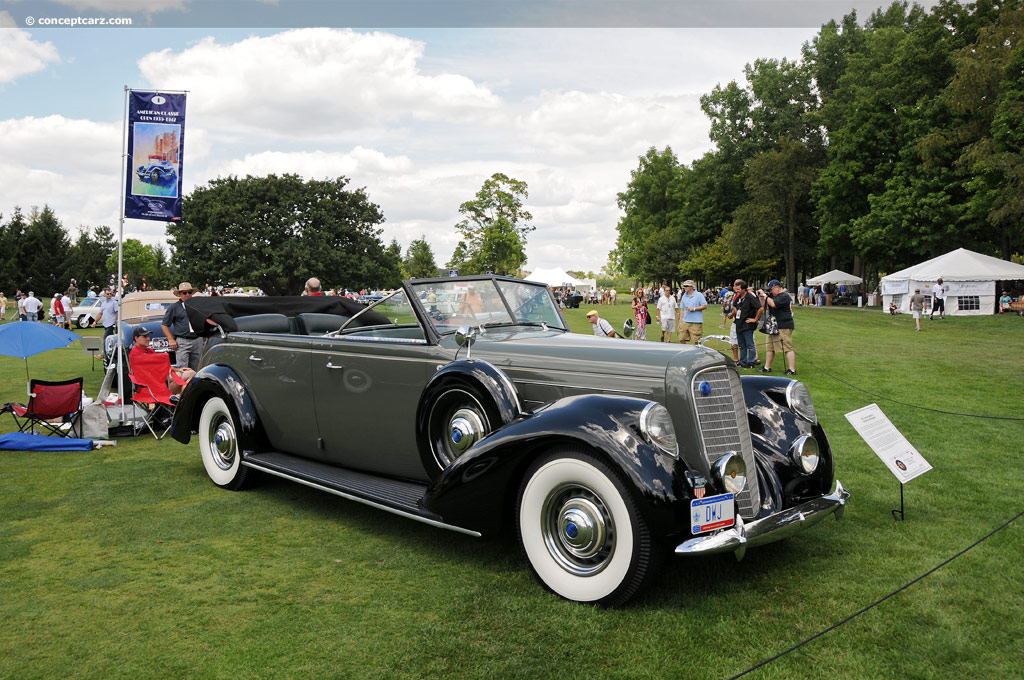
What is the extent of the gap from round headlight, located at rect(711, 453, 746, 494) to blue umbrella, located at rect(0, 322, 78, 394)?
8192 millimetres

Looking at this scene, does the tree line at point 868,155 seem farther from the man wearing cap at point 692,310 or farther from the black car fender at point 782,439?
the black car fender at point 782,439

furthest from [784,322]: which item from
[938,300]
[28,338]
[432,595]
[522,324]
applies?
[938,300]

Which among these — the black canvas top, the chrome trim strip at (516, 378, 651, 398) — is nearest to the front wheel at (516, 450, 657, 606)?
the chrome trim strip at (516, 378, 651, 398)

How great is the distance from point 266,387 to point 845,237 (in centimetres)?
4893

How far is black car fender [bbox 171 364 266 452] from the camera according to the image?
19.8 feet

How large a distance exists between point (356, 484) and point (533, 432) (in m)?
1.83

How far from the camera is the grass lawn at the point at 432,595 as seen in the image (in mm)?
3197

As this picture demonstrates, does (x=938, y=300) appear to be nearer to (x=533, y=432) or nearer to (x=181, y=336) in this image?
(x=181, y=336)

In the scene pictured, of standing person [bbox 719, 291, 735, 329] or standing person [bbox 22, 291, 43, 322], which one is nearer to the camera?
standing person [bbox 719, 291, 735, 329]

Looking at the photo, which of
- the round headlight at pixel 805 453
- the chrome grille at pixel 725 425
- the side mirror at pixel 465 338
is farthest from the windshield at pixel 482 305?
the round headlight at pixel 805 453

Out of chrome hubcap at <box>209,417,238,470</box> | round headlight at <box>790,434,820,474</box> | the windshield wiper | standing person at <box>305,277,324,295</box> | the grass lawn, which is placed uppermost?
standing person at <box>305,277,324,295</box>

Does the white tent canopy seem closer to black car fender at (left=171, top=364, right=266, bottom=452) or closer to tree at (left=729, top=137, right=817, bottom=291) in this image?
tree at (left=729, top=137, right=817, bottom=291)

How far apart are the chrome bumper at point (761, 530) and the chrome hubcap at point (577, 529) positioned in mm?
473

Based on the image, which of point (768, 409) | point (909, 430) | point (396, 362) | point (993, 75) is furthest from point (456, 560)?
point (993, 75)
